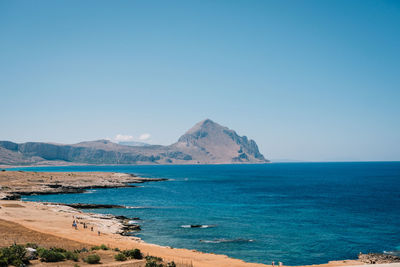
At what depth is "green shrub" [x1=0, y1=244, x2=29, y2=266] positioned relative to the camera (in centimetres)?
2148

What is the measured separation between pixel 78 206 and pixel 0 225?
35.5m

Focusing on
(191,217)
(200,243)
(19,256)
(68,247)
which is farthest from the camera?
(191,217)

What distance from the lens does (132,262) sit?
83.3 feet

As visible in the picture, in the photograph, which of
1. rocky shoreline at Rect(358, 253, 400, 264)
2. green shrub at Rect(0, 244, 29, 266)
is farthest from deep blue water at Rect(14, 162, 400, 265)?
green shrub at Rect(0, 244, 29, 266)

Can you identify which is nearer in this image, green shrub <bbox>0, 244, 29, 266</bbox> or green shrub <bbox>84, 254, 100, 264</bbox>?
green shrub <bbox>0, 244, 29, 266</bbox>

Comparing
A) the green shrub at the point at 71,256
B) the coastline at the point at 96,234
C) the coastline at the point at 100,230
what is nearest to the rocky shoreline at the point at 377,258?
the coastline at the point at 100,230

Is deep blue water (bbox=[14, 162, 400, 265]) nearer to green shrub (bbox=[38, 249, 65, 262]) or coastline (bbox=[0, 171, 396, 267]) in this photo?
coastline (bbox=[0, 171, 396, 267])

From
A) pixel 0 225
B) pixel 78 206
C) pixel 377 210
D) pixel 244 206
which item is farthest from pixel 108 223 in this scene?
pixel 377 210

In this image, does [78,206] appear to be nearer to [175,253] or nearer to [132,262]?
[175,253]

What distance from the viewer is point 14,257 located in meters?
22.3

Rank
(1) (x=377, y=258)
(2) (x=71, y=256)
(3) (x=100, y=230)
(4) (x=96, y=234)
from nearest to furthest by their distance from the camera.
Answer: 1. (2) (x=71, y=256)
2. (1) (x=377, y=258)
3. (4) (x=96, y=234)
4. (3) (x=100, y=230)

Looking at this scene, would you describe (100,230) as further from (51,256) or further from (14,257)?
(14,257)

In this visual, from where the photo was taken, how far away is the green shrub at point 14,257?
21.5 meters

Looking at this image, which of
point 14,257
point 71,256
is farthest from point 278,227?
point 14,257
